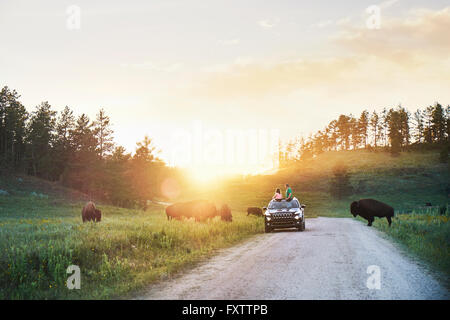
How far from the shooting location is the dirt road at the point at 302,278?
631cm

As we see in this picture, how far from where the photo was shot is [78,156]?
67.1 meters

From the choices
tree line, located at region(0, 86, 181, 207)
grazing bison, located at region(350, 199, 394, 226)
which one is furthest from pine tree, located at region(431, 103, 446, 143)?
grazing bison, located at region(350, 199, 394, 226)

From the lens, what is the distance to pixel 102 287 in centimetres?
742

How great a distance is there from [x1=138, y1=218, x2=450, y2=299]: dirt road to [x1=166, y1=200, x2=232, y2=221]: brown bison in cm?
1055

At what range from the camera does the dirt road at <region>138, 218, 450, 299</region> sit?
6.31 metres

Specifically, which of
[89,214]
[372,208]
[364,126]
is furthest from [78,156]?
[364,126]

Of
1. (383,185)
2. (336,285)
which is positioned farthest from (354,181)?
(336,285)

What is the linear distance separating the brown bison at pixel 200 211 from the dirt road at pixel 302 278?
10.6 m

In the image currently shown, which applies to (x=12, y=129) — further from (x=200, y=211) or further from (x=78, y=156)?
(x=200, y=211)

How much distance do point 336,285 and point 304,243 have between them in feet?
23.3

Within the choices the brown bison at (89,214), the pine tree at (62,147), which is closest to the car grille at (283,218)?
the brown bison at (89,214)

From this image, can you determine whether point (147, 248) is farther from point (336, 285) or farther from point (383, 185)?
point (383, 185)

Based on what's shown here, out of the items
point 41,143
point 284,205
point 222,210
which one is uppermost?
point 41,143

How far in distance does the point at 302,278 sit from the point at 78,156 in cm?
6702
